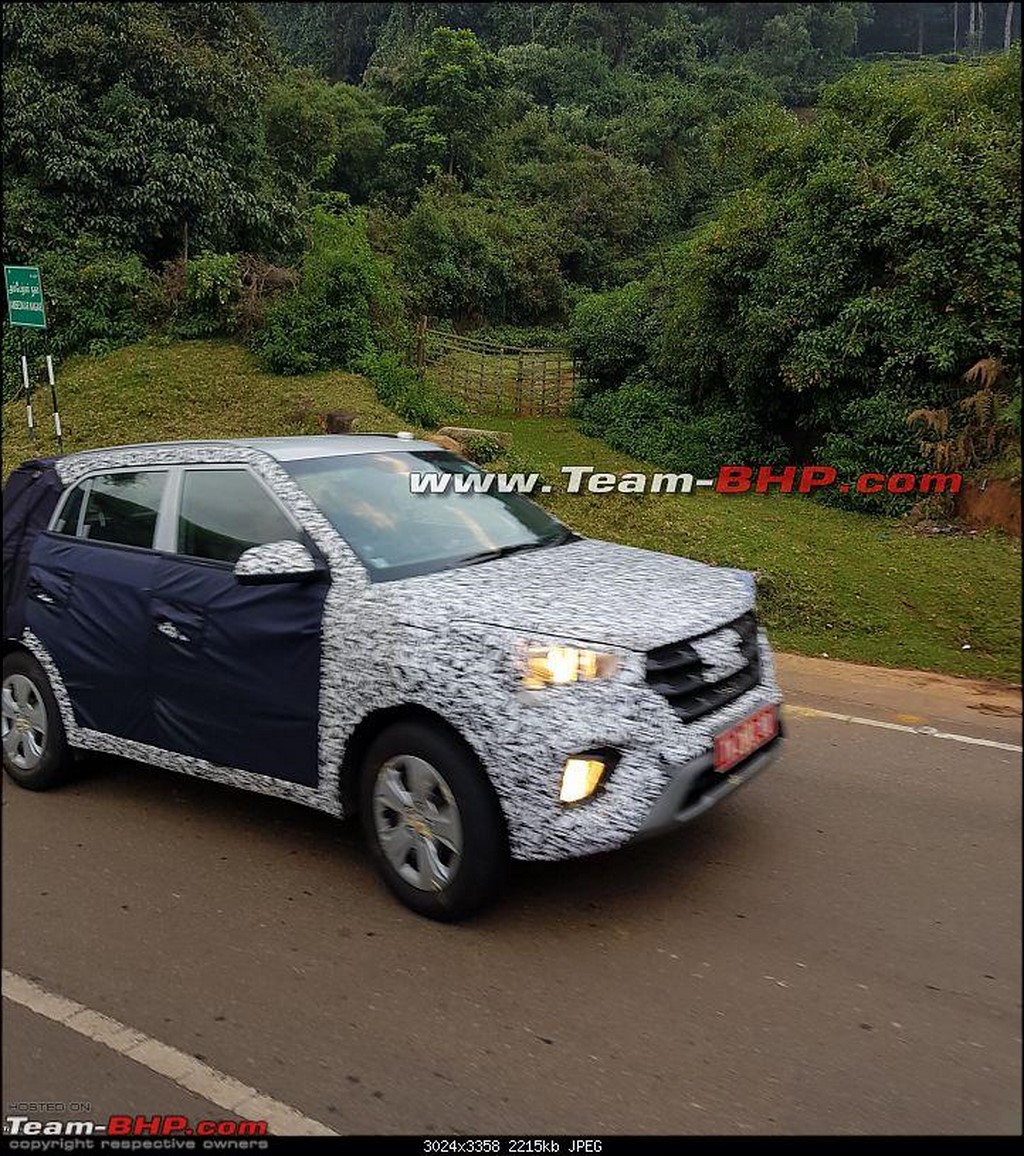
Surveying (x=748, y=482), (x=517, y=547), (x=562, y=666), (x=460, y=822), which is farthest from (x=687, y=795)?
(x=748, y=482)

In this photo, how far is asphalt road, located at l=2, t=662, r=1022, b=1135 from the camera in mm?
2871

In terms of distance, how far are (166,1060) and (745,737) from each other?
2224 mm

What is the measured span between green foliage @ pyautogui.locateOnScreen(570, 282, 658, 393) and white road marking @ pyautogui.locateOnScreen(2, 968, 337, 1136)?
18011 millimetres

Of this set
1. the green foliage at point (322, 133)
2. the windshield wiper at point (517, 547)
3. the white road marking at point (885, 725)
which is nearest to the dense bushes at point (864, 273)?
the white road marking at point (885, 725)

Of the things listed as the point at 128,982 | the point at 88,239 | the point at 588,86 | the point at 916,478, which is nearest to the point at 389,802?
the point at 128,982

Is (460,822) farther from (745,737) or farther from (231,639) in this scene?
(231,639)

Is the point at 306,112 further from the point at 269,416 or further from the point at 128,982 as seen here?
the point at 128,982

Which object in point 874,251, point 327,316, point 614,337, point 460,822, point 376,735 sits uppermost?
point 874,251

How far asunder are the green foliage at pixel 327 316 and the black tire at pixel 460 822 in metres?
15.4

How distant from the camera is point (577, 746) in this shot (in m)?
3.55

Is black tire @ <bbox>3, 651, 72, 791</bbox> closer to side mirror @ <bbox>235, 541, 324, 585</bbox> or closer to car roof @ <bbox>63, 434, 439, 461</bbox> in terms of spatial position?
car roof @ <bbox>63, 434, 439, 461</bbox>

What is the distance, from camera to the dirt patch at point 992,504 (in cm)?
1076

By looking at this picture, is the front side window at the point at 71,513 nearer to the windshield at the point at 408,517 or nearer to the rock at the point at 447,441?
the windshield at the point at 408,517

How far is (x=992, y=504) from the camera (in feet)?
36.3
